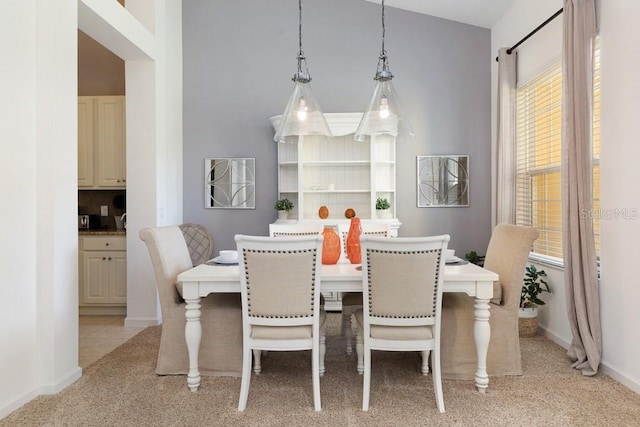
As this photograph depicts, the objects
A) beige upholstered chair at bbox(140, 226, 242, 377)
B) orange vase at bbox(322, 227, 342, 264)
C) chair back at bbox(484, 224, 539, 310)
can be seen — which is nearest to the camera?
chair back at bbox(484, 224, 539, 310)

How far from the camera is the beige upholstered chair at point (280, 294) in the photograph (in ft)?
7.25

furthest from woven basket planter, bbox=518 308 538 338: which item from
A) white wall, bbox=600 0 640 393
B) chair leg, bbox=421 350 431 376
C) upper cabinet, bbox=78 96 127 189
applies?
upper cabinet, bbox=78 96 127 189

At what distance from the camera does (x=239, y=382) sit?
2654 millimetres

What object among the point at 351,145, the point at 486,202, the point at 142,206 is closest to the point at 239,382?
the point at 142,206

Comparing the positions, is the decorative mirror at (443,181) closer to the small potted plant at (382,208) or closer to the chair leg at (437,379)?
the small potted plant at (382,208)

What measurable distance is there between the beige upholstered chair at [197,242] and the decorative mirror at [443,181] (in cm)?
240

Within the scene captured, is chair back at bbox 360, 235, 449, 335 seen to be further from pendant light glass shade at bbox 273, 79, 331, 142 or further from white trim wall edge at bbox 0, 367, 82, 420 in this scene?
white trim wall edge at bbox 0, 367, 82, 420

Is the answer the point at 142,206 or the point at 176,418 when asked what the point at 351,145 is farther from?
the point at 176,418

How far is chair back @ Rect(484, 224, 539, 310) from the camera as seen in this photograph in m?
2.58

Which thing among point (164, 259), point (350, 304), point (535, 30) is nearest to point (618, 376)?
point (350, 304)

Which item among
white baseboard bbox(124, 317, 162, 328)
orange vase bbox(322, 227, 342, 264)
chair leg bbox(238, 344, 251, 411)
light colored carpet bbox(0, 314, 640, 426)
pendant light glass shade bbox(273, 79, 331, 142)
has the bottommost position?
light colored carpet bbox(0, 314, 640, 426)

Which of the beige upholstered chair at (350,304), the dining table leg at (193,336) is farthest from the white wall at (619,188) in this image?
the dining table leg at (193,336)

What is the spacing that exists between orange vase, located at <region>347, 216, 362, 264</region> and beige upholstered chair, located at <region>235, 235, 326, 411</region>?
0.64 m

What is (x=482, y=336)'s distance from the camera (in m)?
2.44
